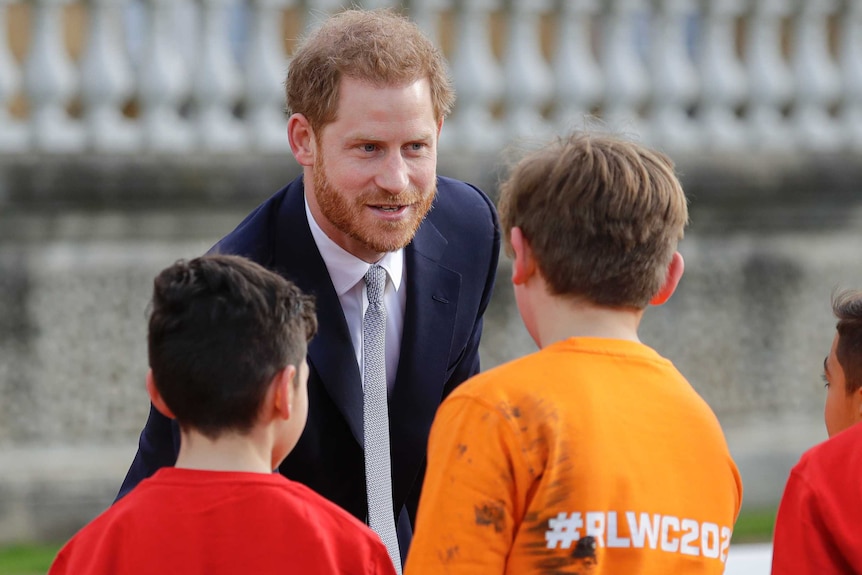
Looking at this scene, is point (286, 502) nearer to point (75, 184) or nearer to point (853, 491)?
point (853, 491)

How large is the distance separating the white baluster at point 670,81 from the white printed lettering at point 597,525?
4273mm

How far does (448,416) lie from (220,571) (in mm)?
411

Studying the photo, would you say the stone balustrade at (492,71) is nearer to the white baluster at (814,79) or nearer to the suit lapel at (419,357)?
the white baluster at (814,79)

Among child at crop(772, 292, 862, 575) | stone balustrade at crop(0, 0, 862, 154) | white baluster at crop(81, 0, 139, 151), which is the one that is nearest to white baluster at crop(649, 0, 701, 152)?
stone balustrade at crop(0, 0, 862, 154)

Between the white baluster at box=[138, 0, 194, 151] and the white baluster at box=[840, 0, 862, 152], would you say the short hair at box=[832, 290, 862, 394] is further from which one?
the white baluster at box=[840, 0, 862, 152]

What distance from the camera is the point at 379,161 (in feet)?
9.03

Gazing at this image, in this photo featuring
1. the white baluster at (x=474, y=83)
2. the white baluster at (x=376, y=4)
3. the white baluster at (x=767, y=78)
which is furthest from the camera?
the white baluster at (x=767, y=78)

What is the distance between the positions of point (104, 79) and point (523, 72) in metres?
1.75

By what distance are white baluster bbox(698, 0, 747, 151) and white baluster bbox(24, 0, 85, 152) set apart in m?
2.74

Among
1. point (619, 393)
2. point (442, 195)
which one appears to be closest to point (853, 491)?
point (619, 393)

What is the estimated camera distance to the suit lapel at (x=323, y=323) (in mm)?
2787

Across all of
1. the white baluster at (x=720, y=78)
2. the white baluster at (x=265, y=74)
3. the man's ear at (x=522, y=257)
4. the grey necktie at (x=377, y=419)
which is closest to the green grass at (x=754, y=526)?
the white baluster at (x=720, y=78)

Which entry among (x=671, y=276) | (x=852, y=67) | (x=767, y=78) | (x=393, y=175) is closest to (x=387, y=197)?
(x=393, y=175)

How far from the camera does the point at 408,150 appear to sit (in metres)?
2.78
